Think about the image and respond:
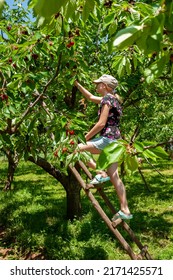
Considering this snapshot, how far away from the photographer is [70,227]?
27.2 feet

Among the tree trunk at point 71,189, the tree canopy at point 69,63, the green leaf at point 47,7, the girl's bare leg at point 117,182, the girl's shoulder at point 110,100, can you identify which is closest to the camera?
the green leaf at point 47,7

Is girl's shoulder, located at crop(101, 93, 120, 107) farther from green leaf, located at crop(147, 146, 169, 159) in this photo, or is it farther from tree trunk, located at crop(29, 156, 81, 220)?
tree trunk, located at crop(29, 156, 81, 220)

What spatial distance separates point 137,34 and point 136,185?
13.1m

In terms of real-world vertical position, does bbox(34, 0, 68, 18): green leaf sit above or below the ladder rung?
above

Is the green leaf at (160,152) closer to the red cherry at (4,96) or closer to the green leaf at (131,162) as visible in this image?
the green leaf at (131,162)

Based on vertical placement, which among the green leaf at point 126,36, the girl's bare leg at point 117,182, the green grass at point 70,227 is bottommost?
the green grass at point 70,227

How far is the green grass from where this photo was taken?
23.7ft

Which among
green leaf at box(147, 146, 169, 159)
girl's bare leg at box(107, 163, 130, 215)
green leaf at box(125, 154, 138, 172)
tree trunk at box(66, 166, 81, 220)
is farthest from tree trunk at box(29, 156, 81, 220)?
green leaf at box(147, 146, 169, 159)

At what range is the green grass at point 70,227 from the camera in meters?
7.24

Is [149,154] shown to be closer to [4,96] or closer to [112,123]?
[4,96]

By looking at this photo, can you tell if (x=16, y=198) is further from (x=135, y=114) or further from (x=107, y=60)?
(x=107, y=60)

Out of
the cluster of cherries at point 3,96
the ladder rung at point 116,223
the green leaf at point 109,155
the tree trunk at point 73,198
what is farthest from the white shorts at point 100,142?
the tree trunk at point 73,198

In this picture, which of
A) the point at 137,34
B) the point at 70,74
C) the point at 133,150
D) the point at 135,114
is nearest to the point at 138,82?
the point at 135,114

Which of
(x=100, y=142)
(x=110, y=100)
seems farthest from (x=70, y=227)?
(x=110, y=100)
